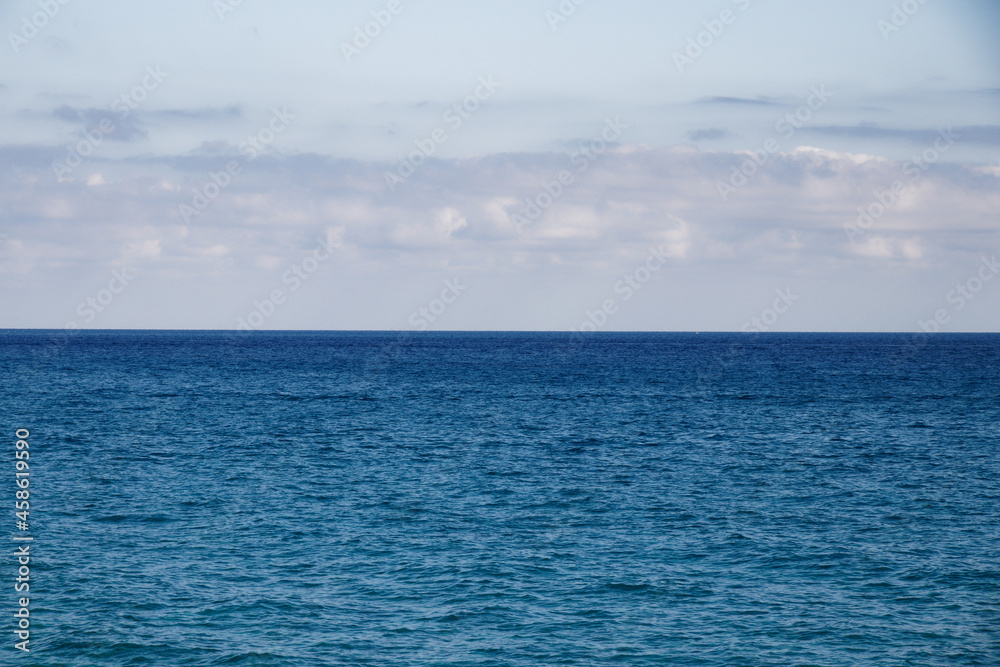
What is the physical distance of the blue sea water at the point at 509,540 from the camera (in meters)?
20.6

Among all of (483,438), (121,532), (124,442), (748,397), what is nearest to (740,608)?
(121,532)

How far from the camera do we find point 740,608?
2256 cm

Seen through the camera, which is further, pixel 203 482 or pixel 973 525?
pixel 203 482

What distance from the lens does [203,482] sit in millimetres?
38969

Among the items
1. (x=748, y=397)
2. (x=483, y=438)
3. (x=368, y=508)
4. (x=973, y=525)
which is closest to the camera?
(x=973, y=525)

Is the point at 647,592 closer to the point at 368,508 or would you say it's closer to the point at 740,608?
the point at 740,608

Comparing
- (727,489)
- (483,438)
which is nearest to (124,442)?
(483,438)

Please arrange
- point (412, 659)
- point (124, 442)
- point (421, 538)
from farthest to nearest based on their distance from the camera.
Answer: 1. point (124, 442)
2. point (421, 538)
3. point (412, 659)

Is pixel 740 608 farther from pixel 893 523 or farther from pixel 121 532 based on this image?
pixel 121 532

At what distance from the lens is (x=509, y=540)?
28875 mm

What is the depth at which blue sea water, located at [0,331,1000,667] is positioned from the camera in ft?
67.6

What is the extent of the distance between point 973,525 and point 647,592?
50.7ft

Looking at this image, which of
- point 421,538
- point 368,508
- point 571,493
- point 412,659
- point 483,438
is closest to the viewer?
point 412,659

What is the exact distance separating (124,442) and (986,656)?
46200mm
